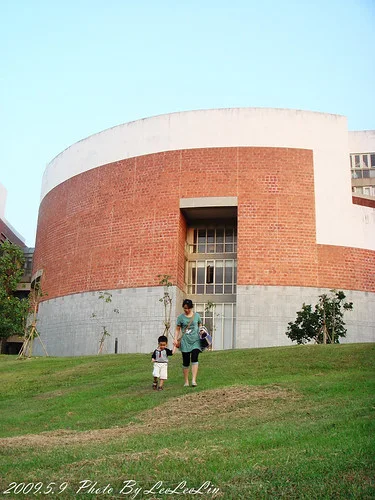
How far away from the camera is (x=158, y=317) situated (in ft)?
105

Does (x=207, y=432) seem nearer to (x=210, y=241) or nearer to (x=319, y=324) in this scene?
(x=319, y=324)

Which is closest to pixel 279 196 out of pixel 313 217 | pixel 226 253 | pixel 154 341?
pixel 313 217

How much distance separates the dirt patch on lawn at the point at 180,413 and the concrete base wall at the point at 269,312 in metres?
19.8

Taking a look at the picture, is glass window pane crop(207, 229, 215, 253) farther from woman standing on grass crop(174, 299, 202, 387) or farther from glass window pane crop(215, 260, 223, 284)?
woman standing on grass crop(174, 299, 202, 387)

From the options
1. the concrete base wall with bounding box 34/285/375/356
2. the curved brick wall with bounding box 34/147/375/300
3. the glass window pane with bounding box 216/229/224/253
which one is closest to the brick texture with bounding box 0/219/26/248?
the curved brick wall with bounding box 34/147/375/300

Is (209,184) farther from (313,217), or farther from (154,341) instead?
(154,341)

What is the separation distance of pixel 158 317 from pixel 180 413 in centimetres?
2224

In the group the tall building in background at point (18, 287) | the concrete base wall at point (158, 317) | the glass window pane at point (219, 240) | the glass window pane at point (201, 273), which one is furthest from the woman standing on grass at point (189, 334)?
the tall building in background at point (18, 287)

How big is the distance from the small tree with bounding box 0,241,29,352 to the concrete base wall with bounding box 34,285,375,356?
387 cm

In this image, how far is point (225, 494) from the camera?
513cm

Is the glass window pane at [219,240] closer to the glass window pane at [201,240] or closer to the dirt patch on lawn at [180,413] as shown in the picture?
the glass window pane at [201,240]

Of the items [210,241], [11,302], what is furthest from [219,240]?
[11,302]

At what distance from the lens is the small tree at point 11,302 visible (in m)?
30.2

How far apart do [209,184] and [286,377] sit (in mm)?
20995
